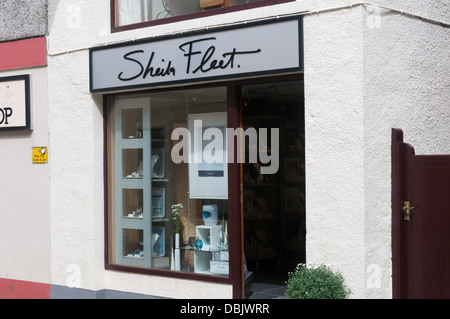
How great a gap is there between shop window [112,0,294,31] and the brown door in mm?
2368

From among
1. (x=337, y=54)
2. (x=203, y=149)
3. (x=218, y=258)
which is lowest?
(x=218, y=258)

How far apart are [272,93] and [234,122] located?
2899mm

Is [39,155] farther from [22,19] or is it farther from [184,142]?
[184,142]

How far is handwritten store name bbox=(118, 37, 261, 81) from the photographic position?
694 centimetres

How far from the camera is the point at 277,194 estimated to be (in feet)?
35.7

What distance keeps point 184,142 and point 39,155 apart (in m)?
2.05

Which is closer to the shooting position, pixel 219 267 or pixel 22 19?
pixel 219 267

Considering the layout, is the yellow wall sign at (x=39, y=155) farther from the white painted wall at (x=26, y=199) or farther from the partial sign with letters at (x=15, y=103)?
the partial sign with letters at (x=15, y=103)

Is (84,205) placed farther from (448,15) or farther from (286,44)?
(448,15)

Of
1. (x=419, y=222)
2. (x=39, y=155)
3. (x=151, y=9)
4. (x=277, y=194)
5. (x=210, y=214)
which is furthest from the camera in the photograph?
(x=277, y=194)

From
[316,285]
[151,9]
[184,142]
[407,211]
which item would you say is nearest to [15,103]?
[151,9]

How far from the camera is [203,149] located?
7.61m

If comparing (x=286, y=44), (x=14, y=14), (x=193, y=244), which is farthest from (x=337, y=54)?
(x=14, y=14)

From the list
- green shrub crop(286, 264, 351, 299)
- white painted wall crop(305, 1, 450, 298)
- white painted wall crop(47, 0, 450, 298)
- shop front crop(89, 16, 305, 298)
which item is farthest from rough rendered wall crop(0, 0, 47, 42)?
green shrub crop(286, 264, 351, 299)
